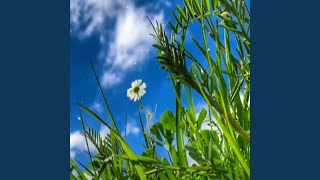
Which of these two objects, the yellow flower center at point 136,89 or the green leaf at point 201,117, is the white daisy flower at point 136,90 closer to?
the yellow flower center at point 136,89

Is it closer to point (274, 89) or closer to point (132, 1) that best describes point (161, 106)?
point (132, 1)

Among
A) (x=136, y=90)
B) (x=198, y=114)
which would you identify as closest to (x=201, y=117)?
(x=198, y=114)

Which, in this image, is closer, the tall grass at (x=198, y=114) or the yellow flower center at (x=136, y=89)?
the tall grass at (x=198, y=114)

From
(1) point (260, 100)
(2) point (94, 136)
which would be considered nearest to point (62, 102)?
(2) point (94, 136)

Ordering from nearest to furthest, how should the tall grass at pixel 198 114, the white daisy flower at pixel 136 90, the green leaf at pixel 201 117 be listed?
the tall grass at pixel 198 114 < the green leaf at pixel 201 117 < the white daisy flower at pixel 136 90

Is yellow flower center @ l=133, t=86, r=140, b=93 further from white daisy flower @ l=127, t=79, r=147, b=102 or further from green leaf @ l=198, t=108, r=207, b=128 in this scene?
green leaf @ l=198, t=108, r=207, b=128

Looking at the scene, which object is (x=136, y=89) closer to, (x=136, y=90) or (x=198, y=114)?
(x=136, y=90)

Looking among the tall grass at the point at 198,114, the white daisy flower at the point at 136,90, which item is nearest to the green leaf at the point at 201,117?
the tall grass at the point at 198,114
